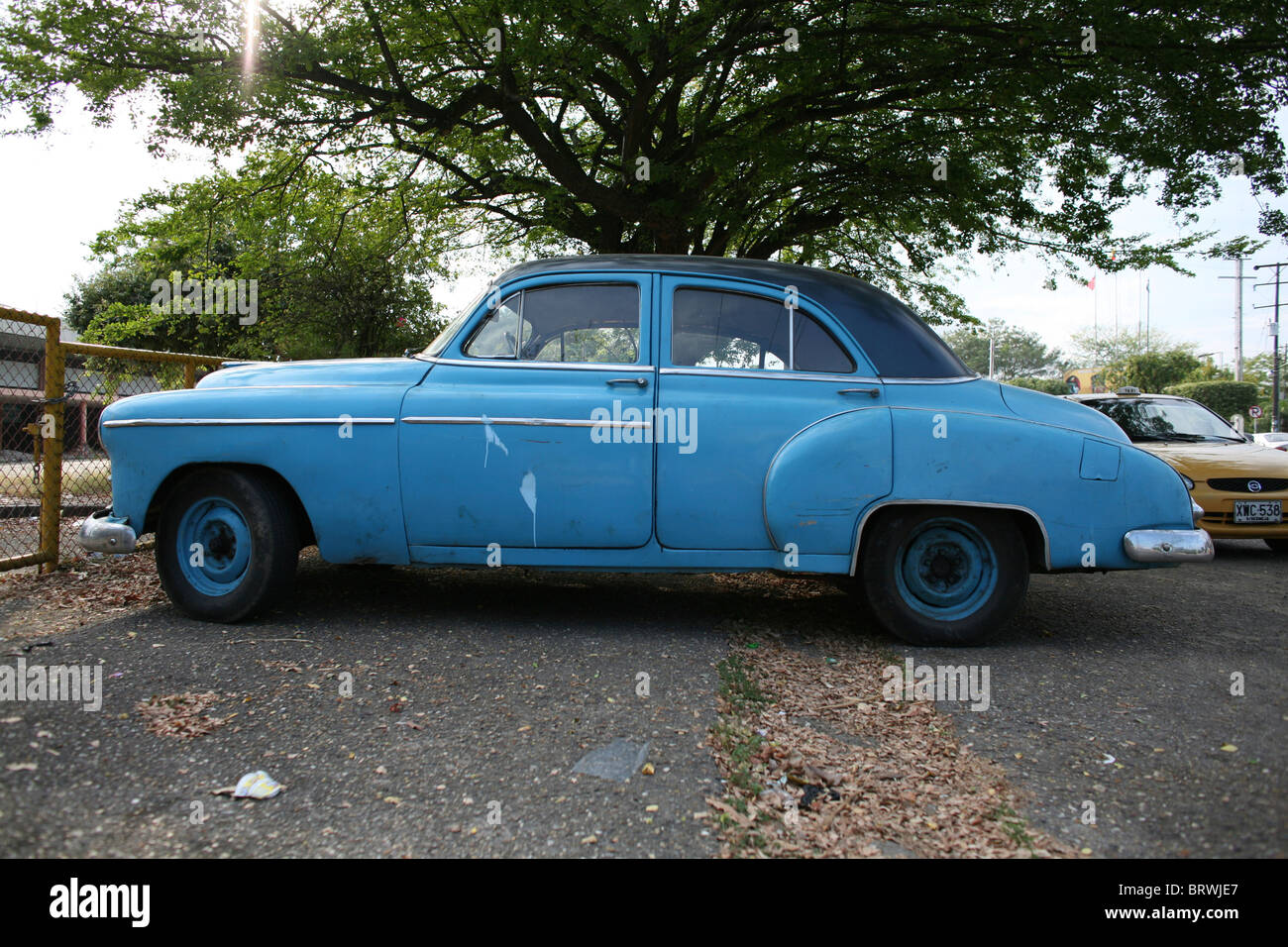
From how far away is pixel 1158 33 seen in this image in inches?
230

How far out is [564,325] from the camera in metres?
3.98

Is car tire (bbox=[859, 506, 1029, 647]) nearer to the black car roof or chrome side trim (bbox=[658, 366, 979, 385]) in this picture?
chrome side trim (bbox=[658, 366, 979, 385])

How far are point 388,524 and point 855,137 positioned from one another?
21.1ft

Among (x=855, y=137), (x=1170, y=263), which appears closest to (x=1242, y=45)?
(x=855, y=137)

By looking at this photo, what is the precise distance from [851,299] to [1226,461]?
206 inches

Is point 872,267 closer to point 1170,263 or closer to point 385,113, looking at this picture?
point 1170,263

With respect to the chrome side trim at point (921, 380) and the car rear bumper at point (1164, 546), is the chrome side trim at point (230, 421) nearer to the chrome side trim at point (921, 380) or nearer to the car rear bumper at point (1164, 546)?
the chrome side trim at point (921, 380)

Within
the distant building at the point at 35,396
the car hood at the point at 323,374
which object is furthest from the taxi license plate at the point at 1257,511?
the distant building at the point at 35,396

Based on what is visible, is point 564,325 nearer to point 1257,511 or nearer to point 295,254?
point 1257,511

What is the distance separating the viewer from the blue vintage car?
3586mm

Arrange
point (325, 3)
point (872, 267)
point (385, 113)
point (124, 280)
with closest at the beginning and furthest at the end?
point (325, 3) → point (385, 113) → point (872, 267) → point (124, 280)

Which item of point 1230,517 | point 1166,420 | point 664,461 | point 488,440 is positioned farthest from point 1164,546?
point 1166,420

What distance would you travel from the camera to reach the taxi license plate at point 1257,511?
22.5 ft

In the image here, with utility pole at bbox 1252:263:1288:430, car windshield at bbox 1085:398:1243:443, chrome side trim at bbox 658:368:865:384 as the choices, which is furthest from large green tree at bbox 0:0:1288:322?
utility pole at bbox 1252:263:1288:430
